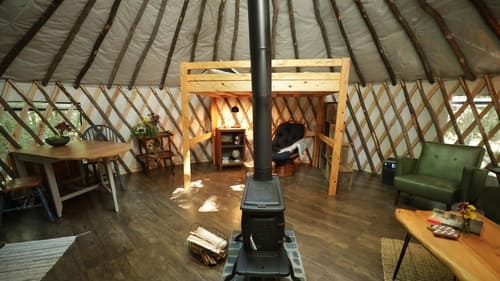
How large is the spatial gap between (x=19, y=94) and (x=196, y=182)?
270 cm

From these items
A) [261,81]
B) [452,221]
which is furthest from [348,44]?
[452,221]

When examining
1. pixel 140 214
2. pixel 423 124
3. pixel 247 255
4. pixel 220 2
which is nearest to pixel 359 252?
pixel 247 255

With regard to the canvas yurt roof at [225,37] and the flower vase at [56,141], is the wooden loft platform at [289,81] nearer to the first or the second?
the canvas yurt roof at [225,37]

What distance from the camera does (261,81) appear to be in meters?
1.68

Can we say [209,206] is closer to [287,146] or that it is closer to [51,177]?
[51,177]

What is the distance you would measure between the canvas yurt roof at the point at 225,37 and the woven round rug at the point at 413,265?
92.3 inches

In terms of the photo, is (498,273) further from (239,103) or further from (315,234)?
(239,103)

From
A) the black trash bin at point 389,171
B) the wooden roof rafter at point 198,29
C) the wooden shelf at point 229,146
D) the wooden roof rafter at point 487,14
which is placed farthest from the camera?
the wooden shelf at point 229,146

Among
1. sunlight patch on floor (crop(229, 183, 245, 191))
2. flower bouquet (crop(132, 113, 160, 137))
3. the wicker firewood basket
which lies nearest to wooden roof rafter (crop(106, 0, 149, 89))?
flower bouquet (crop(132, 113, 160, 137))

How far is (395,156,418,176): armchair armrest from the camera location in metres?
2.52

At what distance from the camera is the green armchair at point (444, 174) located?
6.75 feet

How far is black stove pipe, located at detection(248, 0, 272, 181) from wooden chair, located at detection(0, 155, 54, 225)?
2.34m

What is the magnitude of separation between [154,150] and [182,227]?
6.84ft

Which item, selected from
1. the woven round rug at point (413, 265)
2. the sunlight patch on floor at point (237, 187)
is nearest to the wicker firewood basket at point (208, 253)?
the woven round rug at point (413, 265)
